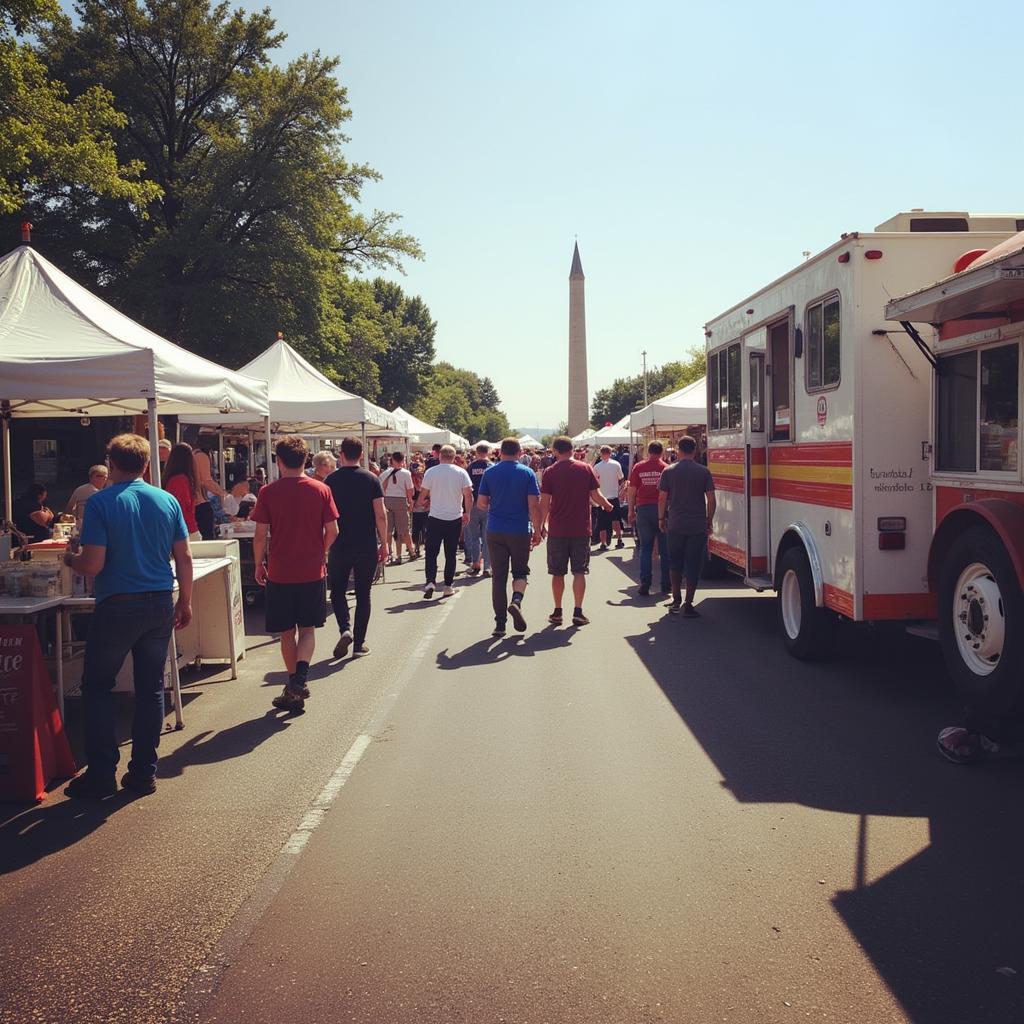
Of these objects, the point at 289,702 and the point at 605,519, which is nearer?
the point at 289,702

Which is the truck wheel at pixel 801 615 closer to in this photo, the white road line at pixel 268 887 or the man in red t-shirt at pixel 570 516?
the man in red t-shirt at pixel 570 516

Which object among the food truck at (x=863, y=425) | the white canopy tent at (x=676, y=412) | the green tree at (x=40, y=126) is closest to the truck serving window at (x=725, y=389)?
the food truck at (x=863, y=425)

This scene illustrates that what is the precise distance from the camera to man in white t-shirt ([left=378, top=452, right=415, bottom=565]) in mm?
16922

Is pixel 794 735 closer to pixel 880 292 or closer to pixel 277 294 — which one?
pixel 880 292

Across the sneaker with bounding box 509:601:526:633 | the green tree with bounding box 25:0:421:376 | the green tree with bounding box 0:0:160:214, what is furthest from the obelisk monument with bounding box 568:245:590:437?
the sneaker with bounding box 509:601:526:633

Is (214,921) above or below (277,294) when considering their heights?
below

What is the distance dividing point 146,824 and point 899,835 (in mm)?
3550

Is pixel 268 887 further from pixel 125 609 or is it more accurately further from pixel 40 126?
pixel 40 126

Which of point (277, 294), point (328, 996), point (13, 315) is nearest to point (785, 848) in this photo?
point (328, 996)

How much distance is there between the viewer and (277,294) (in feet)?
97.5

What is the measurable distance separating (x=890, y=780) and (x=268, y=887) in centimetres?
321

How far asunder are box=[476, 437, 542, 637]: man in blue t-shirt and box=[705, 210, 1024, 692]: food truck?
280 centimetres

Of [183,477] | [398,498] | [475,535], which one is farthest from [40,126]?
[183,477]

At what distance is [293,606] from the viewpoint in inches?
291
